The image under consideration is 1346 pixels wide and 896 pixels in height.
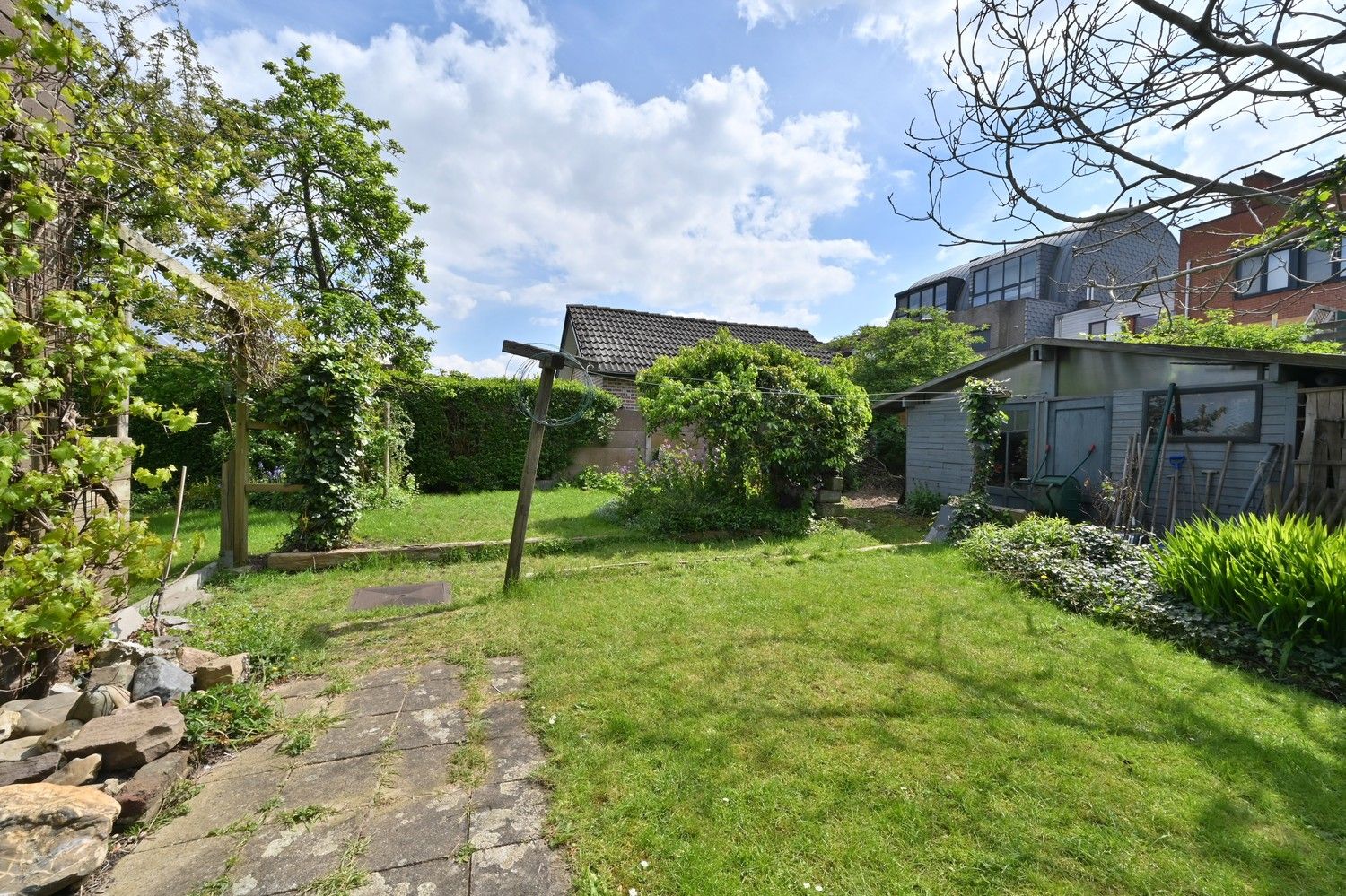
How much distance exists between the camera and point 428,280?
42.5 ft

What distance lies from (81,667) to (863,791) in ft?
13.5

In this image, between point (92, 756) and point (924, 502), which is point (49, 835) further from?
point (924, 502)

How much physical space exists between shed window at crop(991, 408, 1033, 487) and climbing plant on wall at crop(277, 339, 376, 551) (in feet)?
34.1

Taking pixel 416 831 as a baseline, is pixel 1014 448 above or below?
above

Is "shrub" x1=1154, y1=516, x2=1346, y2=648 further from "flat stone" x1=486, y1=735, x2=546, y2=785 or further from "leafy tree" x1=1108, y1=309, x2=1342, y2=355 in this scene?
"leafy tree" x1=1108, y1=309, x2=1342, y2=355

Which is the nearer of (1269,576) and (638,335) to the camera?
(1269,576)

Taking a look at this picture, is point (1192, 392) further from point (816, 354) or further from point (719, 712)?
point (816, 354)

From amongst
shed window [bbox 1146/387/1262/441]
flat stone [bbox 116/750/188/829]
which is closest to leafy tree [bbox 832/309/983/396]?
shed window [bbox 1146/387/1262/441]

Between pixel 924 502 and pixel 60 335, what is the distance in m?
11.5

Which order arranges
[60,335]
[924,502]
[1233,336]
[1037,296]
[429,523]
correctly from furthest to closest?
[1037,296] → [1233,336] → [924,502] → [429,523] → [60,335]

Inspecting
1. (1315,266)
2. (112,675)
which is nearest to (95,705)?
(112,675)

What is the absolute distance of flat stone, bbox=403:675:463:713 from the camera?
10.6 ft

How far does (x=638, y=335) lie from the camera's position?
16.8 metres

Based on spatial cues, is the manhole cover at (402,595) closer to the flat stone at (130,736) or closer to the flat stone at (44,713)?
the flat stone at (44,713)
